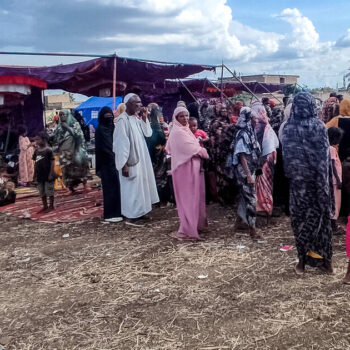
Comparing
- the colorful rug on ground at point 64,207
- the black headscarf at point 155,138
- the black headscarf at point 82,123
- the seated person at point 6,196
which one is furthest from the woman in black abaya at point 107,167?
the black headscarf at point 82,123

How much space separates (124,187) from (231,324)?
11.5 ft

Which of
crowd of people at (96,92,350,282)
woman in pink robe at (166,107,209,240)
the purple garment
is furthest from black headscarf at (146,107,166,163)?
the purple garment

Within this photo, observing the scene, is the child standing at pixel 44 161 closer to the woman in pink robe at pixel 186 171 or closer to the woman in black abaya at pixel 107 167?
the woman in black abaya at pixel 107 167

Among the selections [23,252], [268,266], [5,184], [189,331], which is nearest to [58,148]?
[5,184]

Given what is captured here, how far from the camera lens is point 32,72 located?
998cm

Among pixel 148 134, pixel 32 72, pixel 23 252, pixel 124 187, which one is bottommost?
pixel 23 252

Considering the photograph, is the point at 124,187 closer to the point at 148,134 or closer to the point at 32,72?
the point at 148,134

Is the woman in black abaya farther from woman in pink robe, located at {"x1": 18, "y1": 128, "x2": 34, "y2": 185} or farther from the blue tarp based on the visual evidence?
the blue tarp

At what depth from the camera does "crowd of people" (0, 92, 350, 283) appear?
3988 mm

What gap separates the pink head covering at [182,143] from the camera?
5341 mm

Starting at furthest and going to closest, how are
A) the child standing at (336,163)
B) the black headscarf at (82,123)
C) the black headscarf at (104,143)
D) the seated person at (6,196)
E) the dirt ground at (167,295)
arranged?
the black headscarf at (82,123) → the seated person at (6,196) → the black headscarf at (104,143) → the child standing at (336,163) → the dirt ground at (167,295)

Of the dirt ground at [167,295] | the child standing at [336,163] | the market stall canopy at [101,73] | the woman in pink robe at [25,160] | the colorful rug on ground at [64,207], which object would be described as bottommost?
the colorful rug on ground at [64,207]

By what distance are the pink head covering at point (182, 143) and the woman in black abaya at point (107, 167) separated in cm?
152

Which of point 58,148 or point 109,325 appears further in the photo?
point 58,148
